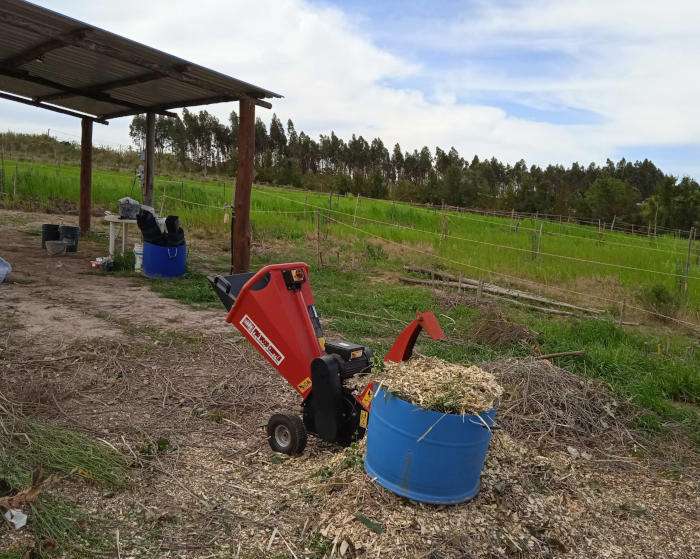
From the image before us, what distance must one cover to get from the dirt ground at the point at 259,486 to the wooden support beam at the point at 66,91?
5.89 metres

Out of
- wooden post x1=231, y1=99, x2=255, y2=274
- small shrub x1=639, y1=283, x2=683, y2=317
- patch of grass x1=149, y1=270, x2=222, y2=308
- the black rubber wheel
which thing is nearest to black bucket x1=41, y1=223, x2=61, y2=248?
patch of grass x1=149, y1=270, x2=222, y2=308

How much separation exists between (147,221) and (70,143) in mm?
29983

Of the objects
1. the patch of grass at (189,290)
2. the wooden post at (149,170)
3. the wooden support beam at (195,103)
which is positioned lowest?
the patch of grass at (189,290)

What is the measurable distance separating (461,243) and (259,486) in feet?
40.3

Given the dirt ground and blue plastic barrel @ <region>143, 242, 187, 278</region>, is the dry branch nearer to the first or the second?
blue plastic barrel @ <region>143, 242, 187, 278</region>

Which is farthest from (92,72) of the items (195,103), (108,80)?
(195,103)

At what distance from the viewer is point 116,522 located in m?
2.64

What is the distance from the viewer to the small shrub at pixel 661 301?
28.8 ft

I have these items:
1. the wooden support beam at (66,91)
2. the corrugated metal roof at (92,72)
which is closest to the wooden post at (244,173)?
the corrugated metal roof at (92,72)

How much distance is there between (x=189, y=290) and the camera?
7949mm

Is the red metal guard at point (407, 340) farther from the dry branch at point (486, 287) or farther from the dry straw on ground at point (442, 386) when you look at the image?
the dry branch at point (486, 287)

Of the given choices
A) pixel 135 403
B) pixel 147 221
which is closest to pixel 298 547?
pixel 135 403

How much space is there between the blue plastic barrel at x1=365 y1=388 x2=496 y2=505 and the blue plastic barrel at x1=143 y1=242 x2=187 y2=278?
675 cm

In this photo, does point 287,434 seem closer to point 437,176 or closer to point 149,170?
point 149,170
